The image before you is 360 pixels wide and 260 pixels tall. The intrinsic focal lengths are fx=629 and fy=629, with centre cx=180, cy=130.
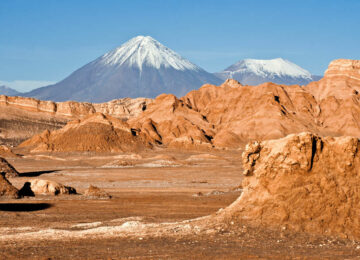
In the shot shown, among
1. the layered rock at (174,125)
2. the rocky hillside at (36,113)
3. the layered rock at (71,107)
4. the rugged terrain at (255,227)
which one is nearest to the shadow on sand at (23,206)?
the rugged terrain at (255,227)

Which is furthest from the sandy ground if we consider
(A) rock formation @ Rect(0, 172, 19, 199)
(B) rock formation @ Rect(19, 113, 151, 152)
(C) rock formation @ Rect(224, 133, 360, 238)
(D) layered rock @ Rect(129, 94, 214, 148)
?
(D) layered rock @ Rect(129, 94, 214, 148)

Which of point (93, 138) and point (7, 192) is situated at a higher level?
point (93, 138)

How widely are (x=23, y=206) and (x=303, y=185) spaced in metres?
15.5

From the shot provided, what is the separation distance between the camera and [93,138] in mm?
97500

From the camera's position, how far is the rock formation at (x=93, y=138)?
95625 millimetres

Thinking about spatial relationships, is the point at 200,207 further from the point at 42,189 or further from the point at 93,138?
the point at 93,138

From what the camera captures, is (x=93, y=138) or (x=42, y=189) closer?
(x=42, y=189)

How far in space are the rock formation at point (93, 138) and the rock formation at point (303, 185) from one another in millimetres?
78897

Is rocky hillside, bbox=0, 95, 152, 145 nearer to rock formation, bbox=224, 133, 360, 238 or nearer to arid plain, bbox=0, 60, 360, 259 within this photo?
arid plain, bbox=0, 60, 360, 259

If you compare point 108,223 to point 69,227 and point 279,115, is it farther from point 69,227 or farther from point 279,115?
point 279,115

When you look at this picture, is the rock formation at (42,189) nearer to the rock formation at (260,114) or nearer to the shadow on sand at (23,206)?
the shadow on sand at (23,206)

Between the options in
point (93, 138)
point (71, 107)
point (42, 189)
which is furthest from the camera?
point (71, 107)

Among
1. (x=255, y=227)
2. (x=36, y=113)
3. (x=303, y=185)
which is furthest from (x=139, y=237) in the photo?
(x=36, y=113)

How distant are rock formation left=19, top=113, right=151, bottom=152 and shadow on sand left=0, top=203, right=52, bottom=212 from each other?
65.9m
